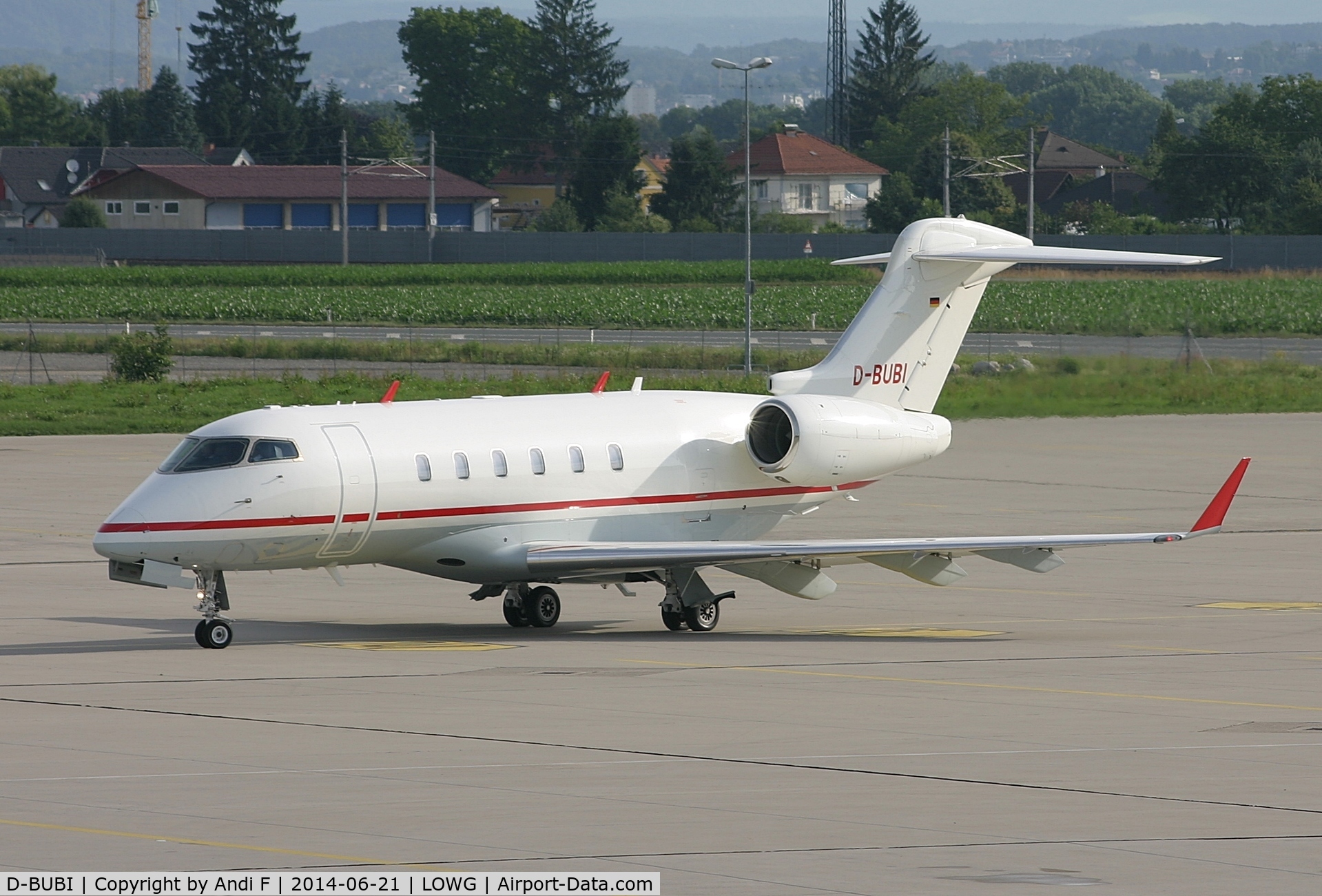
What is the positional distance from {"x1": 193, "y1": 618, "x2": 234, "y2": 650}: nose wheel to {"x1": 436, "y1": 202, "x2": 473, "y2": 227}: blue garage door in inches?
5142

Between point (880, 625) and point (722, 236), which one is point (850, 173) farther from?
point (880, 625)

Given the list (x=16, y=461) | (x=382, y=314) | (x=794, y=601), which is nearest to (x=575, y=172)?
(x=382, y=314)

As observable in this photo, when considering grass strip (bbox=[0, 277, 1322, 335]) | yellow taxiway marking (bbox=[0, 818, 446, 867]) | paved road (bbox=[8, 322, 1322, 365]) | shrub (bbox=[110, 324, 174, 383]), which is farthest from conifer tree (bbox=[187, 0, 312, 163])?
yellow taxiway marking (bbox=[0, 818, 446, 867])

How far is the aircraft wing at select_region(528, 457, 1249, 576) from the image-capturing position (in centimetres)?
2214

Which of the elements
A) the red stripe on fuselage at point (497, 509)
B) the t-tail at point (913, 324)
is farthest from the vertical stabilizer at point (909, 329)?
the red stripe on fuselage at point (497, 509)

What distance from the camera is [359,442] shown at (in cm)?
2209

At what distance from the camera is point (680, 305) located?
320ft

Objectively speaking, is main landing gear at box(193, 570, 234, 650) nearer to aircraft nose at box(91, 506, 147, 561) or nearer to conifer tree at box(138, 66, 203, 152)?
aircraft nose at box(91, 506, 147, 561)

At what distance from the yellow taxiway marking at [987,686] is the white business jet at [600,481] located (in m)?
2.57

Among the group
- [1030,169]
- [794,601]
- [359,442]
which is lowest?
[794,601]

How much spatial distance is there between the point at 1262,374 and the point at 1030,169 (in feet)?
122

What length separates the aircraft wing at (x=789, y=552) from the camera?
2214 cm

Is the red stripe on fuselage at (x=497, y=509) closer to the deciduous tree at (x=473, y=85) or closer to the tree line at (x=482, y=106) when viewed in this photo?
the tree line at (x=482, y=106)

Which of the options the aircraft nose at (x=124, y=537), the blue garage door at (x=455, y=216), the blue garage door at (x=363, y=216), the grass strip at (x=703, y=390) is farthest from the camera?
the blue garage door at (x=455, y=216)
